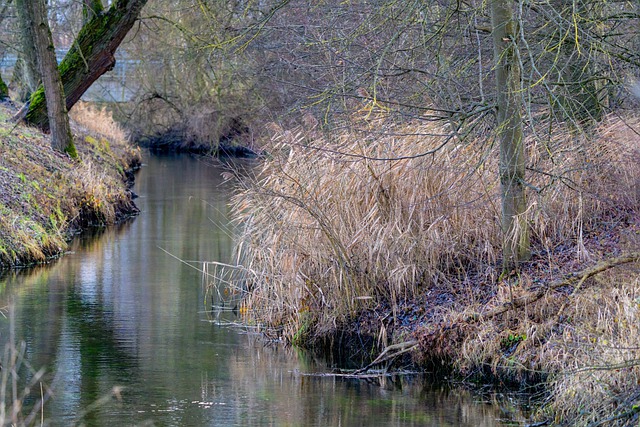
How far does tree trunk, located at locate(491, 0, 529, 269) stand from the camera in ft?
32.9

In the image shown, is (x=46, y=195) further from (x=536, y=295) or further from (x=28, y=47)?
(x=536, y=295)

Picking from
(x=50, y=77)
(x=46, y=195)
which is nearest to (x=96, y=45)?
(x=50, y=77)

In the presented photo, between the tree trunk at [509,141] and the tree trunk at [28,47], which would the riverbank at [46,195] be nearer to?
the tree trunk at [28,47]

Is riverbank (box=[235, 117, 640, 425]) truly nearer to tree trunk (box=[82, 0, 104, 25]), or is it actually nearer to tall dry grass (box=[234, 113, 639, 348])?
tall dry grass (box=[234, 113, 639, 348])

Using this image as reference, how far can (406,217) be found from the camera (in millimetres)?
11312

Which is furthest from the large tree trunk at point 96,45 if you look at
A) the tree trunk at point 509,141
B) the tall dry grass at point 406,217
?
the tree trunk at point 509,141

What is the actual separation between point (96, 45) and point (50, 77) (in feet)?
4.97

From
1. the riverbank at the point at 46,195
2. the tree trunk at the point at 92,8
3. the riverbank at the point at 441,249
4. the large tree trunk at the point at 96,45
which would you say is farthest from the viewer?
the large tree trunk at the point at 96,45

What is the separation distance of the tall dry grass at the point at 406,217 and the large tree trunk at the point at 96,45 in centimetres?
1101

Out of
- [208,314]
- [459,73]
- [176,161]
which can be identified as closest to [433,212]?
[459,73]

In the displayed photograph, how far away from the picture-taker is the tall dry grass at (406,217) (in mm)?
10922

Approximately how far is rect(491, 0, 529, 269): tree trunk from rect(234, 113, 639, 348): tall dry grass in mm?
278

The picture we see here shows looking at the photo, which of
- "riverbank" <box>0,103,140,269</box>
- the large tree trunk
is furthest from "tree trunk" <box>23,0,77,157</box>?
the large tree trunk

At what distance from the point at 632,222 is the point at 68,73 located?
15082 mm
